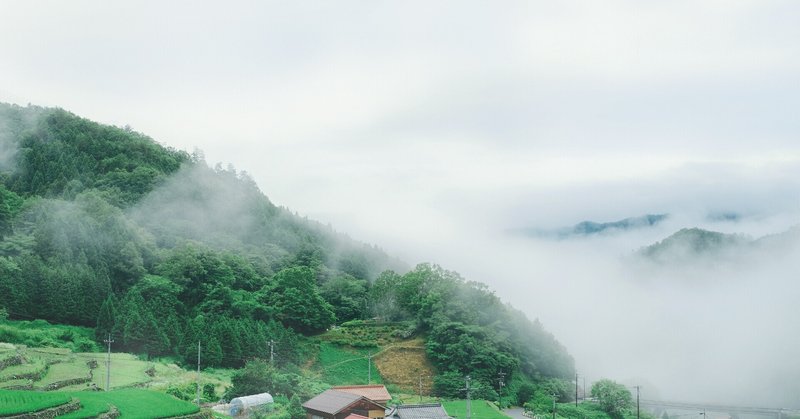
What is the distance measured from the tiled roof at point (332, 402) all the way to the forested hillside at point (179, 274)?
13.1 meters

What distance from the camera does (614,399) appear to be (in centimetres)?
4303

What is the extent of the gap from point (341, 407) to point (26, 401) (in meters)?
11.5

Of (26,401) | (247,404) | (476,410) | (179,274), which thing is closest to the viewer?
(26,401)

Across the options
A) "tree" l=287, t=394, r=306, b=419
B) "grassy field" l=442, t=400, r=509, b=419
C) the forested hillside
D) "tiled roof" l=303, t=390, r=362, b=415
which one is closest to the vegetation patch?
the forested hillside

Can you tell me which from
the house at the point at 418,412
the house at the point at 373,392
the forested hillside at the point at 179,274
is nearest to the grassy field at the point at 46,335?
the forested hillside at the point at 179,274

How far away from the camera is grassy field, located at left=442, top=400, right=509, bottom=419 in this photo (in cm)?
3653

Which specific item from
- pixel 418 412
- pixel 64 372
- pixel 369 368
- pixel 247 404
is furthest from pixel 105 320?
pixel 418 412

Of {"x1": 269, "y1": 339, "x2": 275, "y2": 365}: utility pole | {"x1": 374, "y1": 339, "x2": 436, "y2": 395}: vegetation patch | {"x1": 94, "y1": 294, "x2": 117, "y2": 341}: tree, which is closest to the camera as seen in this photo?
{"x1": 269, "y1": 339, "x2": 275, "y2": 365}: utility pole

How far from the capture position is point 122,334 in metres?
40.2

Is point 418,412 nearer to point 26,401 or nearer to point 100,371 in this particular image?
point 100,371

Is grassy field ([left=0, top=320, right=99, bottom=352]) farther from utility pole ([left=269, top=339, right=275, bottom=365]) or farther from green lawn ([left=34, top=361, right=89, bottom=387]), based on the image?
utility pole ([left=269, top=339, right=275, bottom=365])

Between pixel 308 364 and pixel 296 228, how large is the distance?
35.3 meters

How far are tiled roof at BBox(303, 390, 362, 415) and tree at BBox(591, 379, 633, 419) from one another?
20366mm

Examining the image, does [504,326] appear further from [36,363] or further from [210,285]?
[36,363]
